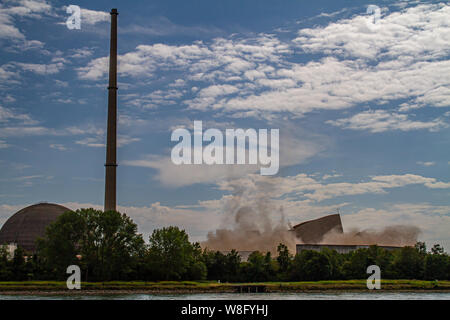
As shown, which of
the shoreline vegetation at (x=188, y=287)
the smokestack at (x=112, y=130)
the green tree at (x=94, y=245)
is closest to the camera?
the shoreline vegetation at (x=188, y=287)

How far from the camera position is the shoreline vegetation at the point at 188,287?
7302cm

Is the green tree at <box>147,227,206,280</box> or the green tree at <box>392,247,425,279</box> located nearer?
the green tree at <box>147,227,206,280</box>

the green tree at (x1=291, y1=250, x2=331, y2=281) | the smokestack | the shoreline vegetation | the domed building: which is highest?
the smokestack

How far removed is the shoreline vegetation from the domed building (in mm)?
37552

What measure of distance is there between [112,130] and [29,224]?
1736 inches

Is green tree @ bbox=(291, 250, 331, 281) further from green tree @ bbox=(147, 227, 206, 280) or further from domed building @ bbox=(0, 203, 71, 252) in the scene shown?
domed building @ bbox=(0, 203, 71, 252)

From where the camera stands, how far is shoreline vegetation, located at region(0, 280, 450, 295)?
240 feet

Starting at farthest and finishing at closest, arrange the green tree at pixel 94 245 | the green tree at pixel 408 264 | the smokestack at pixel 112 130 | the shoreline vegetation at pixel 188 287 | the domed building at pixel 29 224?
the domed building at pixel 29 224 < the green tree at pixel 408 264 < the smokestack at pixel 112 130 < the green tree at pixel 94 245 < the shoreline vegetation at pixel 188 287

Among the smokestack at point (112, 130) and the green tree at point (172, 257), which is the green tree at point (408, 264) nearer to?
the green tree at point (172, 257)

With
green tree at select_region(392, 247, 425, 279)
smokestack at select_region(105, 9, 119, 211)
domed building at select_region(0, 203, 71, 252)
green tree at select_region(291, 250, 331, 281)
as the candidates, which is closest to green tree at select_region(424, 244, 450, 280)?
green tree at select_region(392, 247, 425, 279)

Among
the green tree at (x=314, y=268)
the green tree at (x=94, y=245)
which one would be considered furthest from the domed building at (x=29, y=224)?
the green tree at (x=314, y=268)

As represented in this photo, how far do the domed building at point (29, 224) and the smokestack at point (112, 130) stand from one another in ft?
124
